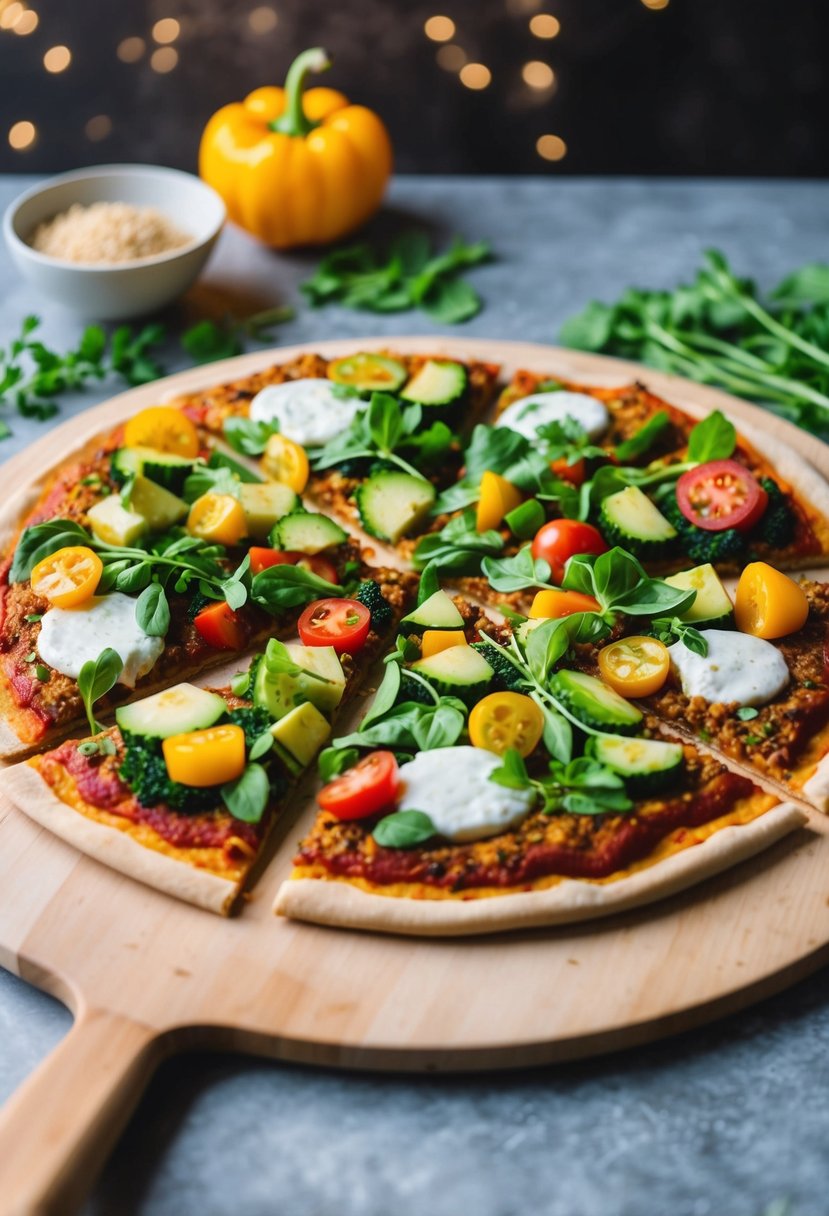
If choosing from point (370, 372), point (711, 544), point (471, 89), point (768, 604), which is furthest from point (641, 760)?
point (471, 89)

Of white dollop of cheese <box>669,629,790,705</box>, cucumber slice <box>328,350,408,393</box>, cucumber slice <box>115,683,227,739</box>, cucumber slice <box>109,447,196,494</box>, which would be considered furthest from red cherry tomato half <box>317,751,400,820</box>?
cucumber slice <box>328,350,408,393</box>

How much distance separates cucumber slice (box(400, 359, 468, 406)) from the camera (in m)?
6.24

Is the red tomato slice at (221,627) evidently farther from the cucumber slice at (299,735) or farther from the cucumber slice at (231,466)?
the cucumber slice at (231,466)

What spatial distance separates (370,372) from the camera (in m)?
6.45

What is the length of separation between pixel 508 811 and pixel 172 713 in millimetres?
1278

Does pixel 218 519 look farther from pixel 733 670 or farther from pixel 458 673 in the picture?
pixel 733 670

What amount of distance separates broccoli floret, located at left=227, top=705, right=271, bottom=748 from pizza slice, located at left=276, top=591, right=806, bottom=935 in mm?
294

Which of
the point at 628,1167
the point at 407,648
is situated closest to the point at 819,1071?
the point at 628,1167

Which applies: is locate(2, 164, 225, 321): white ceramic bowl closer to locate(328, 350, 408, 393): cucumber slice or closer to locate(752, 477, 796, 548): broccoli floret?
locate(328, 350, 408, 393): cucumber slice

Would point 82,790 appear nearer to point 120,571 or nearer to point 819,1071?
point 120,571

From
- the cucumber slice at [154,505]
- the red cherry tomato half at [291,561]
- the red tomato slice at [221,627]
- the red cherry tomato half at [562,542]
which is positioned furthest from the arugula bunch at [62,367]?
the red cherry tomato half at [562,542]

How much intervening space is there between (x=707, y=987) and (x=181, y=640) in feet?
8.21

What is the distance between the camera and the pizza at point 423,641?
4.21 meters

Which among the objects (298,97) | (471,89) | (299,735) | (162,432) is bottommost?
(299,735)
